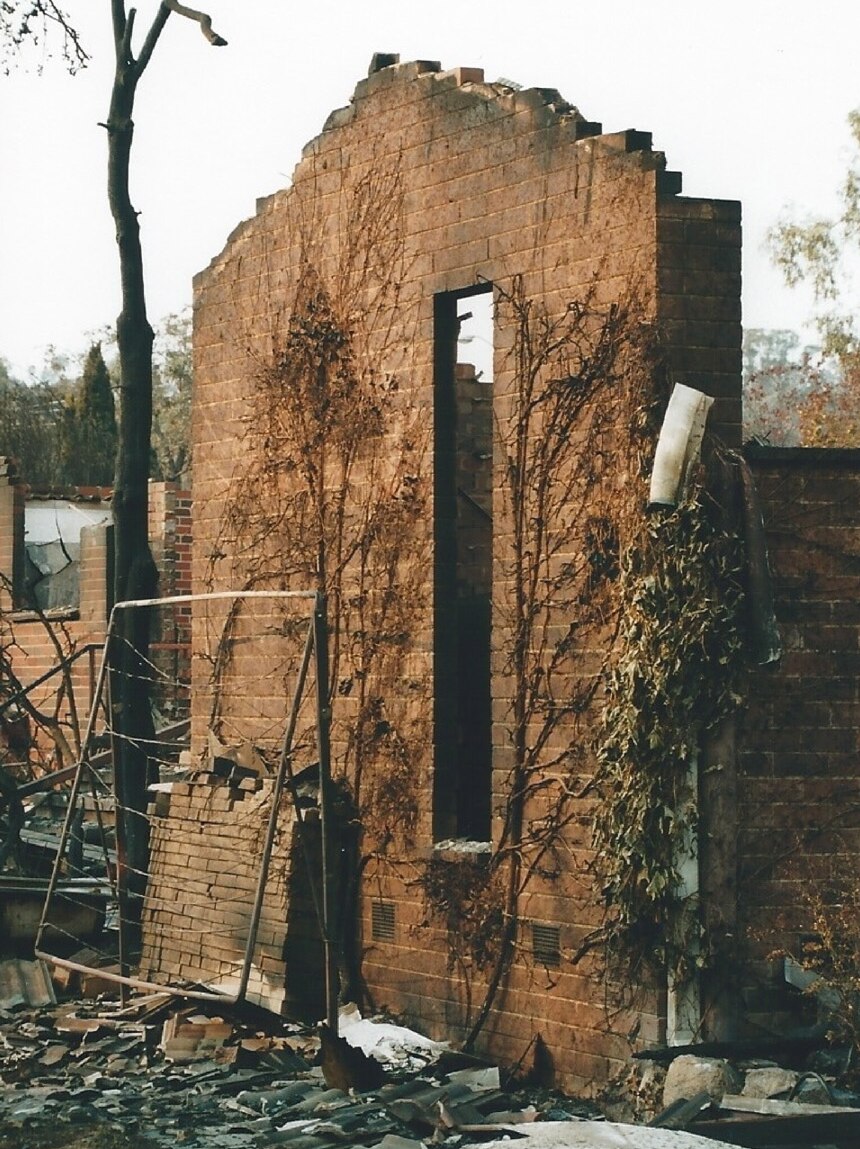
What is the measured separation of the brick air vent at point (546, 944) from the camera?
29.5 feet

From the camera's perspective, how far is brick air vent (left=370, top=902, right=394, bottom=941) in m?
10.2

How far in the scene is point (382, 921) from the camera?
10.2 m

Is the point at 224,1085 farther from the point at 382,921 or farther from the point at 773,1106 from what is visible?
the point at 773,1106

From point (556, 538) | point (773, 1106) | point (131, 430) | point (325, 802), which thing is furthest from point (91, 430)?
point (773, 1106)

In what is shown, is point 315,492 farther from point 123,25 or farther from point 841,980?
point 123,25

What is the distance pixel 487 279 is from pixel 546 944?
3.46 metres

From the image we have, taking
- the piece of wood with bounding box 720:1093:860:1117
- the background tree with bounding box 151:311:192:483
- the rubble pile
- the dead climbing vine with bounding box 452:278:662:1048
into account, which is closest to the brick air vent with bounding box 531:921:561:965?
the dead climbing vine with bounding box 452:278:662:1048

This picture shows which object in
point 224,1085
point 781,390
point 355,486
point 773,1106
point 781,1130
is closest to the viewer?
point 781,1130

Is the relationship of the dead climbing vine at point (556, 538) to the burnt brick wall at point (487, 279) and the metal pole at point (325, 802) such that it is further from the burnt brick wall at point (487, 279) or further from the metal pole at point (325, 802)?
the metal pole at point (325, 802)

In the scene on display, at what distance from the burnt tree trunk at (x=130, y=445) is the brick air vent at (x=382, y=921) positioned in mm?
3388

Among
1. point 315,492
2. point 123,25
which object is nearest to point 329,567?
point 315,492

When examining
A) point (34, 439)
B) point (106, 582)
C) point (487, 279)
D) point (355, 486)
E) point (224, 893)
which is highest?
point (34, 439)

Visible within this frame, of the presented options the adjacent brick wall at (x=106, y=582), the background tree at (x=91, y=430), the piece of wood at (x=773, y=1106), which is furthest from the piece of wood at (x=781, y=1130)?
the background tree at (x=91, y=430)

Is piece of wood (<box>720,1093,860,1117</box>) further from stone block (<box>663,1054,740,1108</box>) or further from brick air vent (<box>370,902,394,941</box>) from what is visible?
brick air vent (<box>370,902,394,941</box>)
